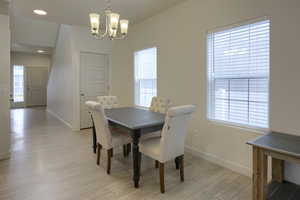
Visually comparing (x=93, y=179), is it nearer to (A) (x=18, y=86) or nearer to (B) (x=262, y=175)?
(B) (x=262, y=175)

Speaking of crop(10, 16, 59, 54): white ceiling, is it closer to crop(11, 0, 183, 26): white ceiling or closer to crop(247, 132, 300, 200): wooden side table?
crop(11, 0, 183, 26): white ceiling

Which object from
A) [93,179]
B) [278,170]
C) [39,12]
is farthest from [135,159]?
[39,12]

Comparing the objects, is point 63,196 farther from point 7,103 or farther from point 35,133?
point 35,133

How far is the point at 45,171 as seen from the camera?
2.64 m

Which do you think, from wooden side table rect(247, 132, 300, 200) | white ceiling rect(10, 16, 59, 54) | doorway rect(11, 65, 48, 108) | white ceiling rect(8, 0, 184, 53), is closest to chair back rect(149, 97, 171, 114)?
wooden side table rect(247, 132, 300, 200)

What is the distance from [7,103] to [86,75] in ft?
7.26

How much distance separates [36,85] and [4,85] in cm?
752

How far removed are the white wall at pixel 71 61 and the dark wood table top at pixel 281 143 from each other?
439 cm

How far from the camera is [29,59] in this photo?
9.31 m

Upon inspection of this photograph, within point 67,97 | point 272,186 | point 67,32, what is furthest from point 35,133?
point 272,186

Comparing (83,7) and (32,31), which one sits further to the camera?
(32,31)

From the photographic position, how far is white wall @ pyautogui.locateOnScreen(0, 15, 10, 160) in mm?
3006

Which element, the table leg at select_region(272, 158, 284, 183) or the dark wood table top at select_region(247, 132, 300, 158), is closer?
the dark wood table top at select_region(247, 132, 300, 158)

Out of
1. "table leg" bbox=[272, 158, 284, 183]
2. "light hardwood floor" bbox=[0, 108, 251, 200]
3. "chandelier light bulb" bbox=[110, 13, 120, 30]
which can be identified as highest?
"chandelier light bulb" bbox=[110, 13, 120, 30]
